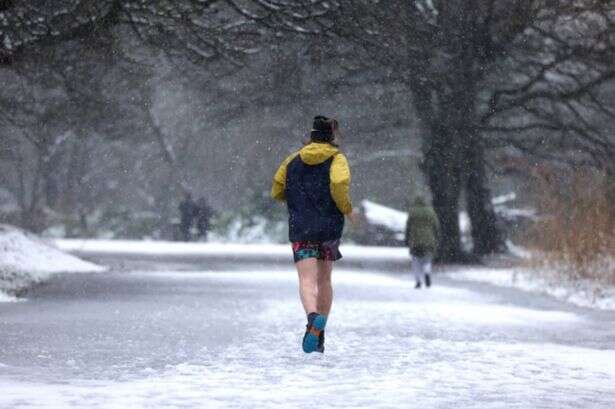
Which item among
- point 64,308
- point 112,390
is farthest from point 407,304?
point 112,390

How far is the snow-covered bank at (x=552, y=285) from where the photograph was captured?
21500 mm

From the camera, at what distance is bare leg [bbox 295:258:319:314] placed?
12359 mm

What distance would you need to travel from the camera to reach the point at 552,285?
2444 centimetres

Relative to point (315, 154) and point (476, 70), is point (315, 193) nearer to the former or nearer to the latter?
point (315, 154)

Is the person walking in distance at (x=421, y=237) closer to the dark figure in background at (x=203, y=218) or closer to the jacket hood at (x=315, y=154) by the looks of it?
the jacket hood at (x=315, y=154)

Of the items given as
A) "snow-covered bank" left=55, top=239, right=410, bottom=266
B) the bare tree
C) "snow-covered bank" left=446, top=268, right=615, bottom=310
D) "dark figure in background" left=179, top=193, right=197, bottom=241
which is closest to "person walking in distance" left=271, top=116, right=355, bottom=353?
"snow-covered bank" left=446, top=268, right=615, bottom=310

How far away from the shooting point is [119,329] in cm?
1565

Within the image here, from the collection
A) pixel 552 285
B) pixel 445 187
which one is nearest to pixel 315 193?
pixel 552 285

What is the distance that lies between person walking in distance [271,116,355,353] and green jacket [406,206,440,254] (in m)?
12.5

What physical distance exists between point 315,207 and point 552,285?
1253cm

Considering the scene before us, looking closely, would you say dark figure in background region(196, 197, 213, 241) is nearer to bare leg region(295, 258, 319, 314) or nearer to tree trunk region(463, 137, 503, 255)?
tree trunk region(463, 137, 503, 255)

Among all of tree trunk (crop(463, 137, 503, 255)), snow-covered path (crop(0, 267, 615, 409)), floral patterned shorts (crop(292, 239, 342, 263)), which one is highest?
tree trunk (crop(463, 137, 503, 255))

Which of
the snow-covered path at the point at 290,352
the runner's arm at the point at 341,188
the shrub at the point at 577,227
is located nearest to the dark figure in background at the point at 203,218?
the shrub at the point at 577,227

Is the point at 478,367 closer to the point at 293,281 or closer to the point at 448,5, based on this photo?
the point at 293,281
